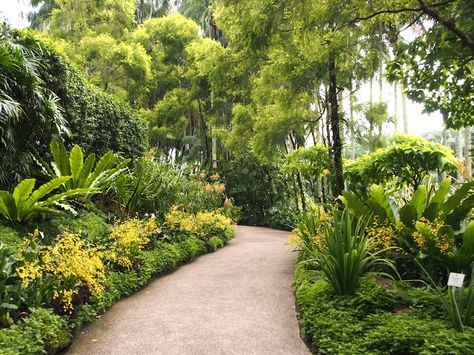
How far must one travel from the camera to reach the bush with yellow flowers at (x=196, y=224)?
7062 mm

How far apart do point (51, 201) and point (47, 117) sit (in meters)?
1.45

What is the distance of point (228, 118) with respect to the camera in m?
15.5

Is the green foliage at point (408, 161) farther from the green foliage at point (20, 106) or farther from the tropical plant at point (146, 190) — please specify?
the green foliage at point (20, 106)

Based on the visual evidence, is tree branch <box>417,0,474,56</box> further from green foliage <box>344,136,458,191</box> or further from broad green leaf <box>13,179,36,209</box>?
broad green leaf <box>13,179,36,209</box>

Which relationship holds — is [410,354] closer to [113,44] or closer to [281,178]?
[113,44]

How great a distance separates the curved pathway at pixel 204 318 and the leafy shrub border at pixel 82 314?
114mm

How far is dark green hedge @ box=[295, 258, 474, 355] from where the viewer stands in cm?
254

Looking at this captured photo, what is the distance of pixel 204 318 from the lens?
3820mm

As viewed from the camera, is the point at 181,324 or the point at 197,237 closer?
the point at 181,324

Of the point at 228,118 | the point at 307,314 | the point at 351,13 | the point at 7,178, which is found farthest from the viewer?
the point at 228,118

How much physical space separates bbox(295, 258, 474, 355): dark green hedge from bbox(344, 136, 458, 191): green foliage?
2.46 m

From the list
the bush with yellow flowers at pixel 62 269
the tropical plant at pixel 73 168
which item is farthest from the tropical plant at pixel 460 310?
the tropical plant at pixel 73 168

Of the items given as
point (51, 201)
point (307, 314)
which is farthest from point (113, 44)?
point (307, 314)

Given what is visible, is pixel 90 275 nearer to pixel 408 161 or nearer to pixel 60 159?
pixel 60 159
